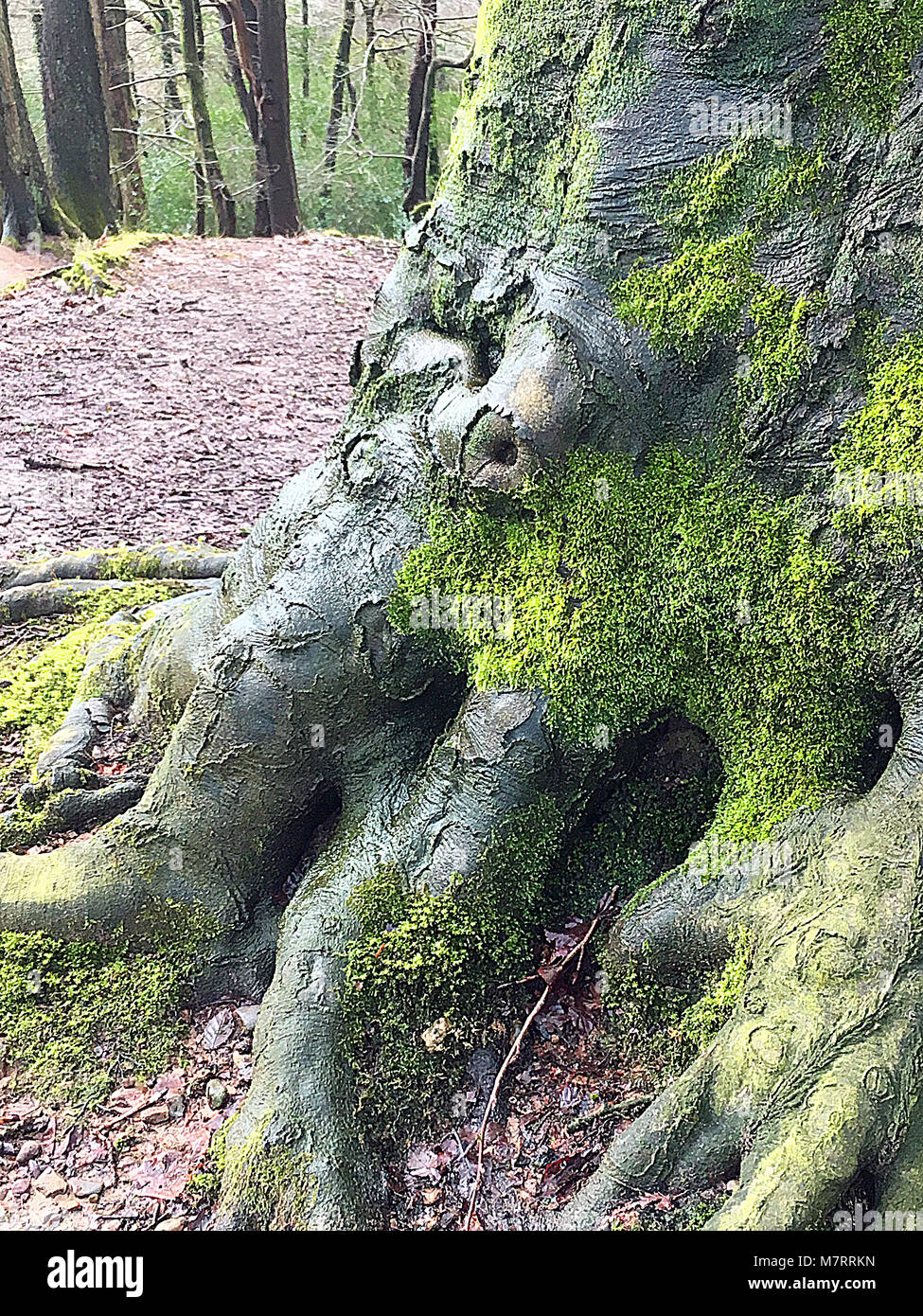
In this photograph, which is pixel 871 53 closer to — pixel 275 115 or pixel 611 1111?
pixel 611 1111

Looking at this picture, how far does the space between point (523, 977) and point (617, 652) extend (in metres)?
1.15

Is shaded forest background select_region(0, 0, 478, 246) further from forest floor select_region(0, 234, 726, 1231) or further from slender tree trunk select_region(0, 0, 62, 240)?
forest floor select_region(0, 234, 726, 1231)

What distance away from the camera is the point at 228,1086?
374 cm

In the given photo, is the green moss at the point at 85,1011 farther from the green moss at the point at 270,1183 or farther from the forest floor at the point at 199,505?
the green moss at the point at 270,1183

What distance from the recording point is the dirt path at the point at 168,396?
778 centimetres

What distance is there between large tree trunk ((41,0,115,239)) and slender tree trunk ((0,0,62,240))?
44cm

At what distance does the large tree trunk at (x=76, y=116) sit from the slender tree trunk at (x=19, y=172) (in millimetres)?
441

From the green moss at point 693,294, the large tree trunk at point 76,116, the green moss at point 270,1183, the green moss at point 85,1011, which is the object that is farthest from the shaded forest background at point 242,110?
the green moss at point 270,1183

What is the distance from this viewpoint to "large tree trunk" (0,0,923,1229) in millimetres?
2875

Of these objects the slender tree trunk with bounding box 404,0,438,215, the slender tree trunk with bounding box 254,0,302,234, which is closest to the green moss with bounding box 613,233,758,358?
the slender tree trunk with bounding box 254,0,302,234

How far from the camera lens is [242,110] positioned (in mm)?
20141

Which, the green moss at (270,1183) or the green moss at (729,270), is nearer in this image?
the green moss at (729,270)

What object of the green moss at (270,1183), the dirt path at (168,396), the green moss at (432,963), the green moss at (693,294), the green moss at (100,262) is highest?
the green moss at (693,294)

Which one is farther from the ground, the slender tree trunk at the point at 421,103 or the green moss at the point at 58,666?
the slender tree trunk at the point at 421,103
